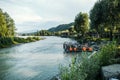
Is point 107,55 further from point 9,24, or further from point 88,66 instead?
point 9,24

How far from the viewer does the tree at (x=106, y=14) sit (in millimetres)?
69550

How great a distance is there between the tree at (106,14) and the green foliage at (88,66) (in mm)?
41698

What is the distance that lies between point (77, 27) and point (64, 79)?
391 feet

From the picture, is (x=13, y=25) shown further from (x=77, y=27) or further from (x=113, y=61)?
(x=113, y=61)

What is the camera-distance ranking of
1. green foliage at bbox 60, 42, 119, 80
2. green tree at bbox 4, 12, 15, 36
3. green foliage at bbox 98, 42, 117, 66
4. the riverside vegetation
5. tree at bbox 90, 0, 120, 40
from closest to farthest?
1. green foliage at bbox 60, 42, 119, 80
2. the riverside vegetation
3. green foliage at bbox 98, 42, 117, 66
4. tree at bbox 90, 0, 120, 40
5. green tree at bbox 4, 12, 15, 36

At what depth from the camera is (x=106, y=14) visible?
7431cm

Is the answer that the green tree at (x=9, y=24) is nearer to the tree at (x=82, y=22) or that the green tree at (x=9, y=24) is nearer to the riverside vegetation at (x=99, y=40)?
the riverside vegetation at (x=99, y=40)

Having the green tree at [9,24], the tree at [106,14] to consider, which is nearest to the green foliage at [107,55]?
the tree at [106,14]

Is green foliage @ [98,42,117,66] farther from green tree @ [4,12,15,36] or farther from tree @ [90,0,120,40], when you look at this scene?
green tree @ [4,12,15,36]

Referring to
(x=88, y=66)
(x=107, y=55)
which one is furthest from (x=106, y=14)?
(x=88, y=66)

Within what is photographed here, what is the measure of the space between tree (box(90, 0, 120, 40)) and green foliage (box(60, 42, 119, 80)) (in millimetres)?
41698

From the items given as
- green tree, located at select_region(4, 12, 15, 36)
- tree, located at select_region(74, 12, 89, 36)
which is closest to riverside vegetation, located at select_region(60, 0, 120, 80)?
tree, located at select_region(74, 12, 89, 36)

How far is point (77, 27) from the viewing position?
440 ft

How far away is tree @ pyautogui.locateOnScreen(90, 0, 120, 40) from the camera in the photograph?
228ft
